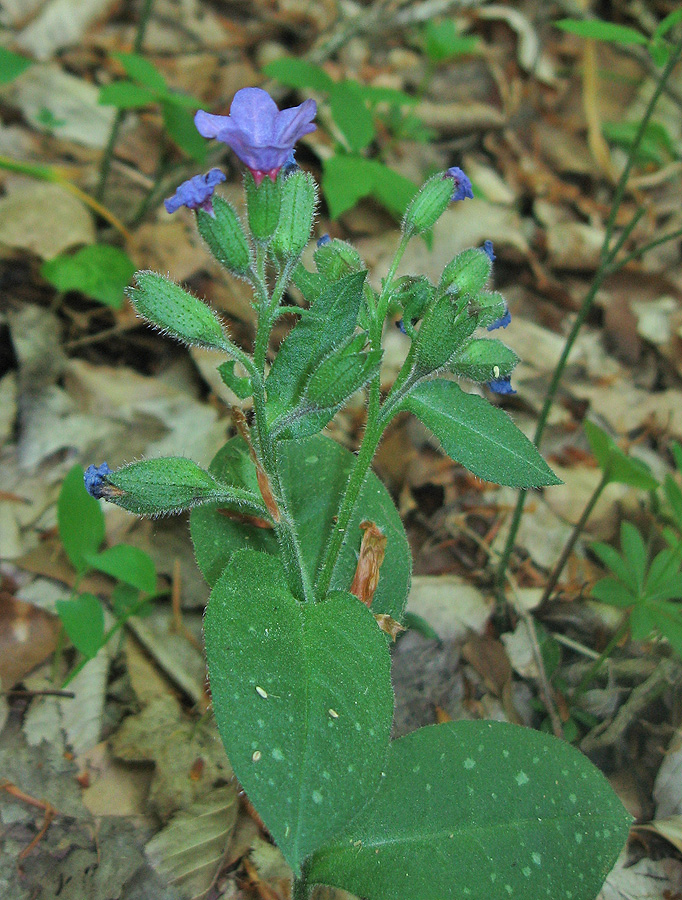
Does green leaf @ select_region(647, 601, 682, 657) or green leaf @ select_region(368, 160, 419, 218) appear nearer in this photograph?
green leaf @ select_region(647, 601, 682, 657)

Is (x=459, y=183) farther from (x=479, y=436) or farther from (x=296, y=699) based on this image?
(x=296, y=699)

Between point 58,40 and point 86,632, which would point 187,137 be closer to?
point 58,40

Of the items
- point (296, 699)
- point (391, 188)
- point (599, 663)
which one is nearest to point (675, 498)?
point (599, 663)

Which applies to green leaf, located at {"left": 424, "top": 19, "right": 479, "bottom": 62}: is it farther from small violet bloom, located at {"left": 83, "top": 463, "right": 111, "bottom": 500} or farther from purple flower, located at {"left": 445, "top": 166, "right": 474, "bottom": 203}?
small violet bloom, located at {"left": 83, "top": 463, "right": 111, "bottom": 500}

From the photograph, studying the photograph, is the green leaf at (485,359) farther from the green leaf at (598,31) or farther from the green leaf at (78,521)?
the green leaf at (78,521)

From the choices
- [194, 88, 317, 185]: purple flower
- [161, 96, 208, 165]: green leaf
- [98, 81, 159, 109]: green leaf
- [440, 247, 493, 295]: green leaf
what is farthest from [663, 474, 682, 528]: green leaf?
[98, 81, 159, 109]: green leaf


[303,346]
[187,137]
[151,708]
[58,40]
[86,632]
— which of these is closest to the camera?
[303,346]

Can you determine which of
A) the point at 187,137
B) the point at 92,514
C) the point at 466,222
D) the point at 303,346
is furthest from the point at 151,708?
the point at 466,222

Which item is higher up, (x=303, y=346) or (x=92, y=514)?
(x=303, y=346)
